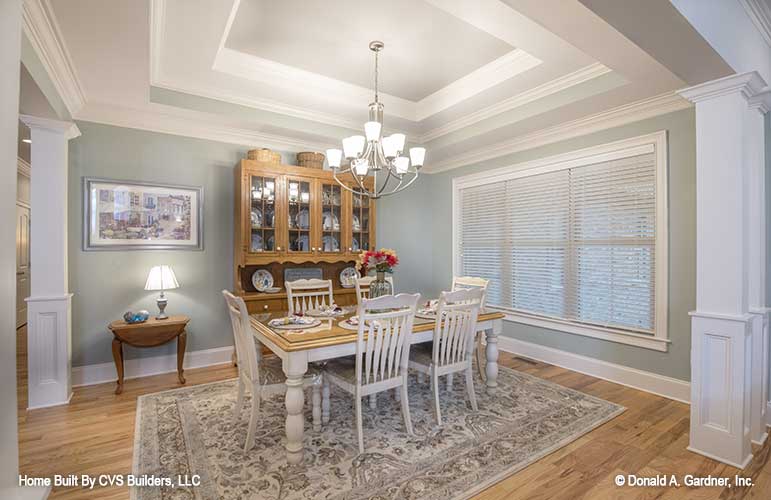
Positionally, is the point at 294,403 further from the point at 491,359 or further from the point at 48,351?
the point at 48,351

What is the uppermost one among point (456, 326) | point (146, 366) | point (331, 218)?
point (331, 218)

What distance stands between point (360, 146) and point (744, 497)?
3087 millimetres

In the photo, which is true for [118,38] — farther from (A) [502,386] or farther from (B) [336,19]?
(A) [502,386]

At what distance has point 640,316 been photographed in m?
3.38

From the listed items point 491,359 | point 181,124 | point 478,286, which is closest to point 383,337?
point 491,359

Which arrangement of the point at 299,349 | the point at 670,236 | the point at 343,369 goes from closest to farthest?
the point at 299,349
the point at 343,369
the point at 670,236

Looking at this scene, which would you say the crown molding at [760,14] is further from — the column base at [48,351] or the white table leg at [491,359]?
the column base at [48,351]

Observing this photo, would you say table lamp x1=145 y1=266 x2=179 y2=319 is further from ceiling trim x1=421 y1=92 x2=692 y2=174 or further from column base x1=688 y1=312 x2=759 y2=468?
column base x1=688 y1=312 x2=759 y2=468

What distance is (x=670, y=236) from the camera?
10.4 ft

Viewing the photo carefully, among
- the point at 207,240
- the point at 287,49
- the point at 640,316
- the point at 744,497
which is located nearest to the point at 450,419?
the point at 744,497

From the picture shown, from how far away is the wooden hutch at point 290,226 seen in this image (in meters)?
3.86

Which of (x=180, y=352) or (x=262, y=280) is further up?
(x=262, y=280)

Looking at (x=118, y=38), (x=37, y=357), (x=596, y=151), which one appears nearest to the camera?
(x=118, y=38)

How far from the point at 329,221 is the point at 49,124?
2.54 meters
